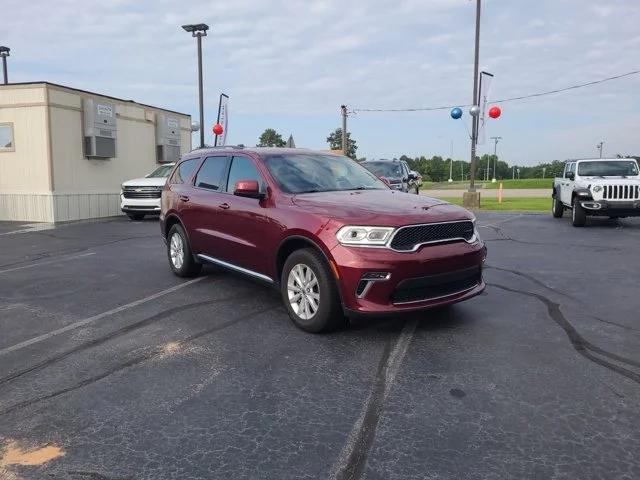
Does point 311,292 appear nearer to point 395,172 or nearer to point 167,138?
point 395,172

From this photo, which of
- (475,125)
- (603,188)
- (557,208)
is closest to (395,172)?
(557,208)

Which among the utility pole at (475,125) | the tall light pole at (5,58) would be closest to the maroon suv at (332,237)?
the utility pole at (475,125)

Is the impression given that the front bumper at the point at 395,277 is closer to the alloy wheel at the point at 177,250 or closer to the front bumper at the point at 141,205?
the alloy wheel at the point at 177,250

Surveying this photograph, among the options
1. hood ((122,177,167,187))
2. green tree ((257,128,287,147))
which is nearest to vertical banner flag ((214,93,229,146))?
hood ((122,177,167,187))

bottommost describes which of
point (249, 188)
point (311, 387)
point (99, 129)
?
point (311, 387)

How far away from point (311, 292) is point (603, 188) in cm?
1071

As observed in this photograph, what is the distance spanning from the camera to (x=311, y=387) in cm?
384

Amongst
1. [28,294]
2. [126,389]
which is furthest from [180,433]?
[28,294]

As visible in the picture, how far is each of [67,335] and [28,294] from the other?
2.12 meters

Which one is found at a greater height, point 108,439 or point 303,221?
point 303,221

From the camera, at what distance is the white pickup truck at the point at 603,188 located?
1301 cm

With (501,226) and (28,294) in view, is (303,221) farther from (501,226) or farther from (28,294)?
(501,226)

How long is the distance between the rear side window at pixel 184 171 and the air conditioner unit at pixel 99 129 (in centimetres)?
1051

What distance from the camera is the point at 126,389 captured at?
151 inches
